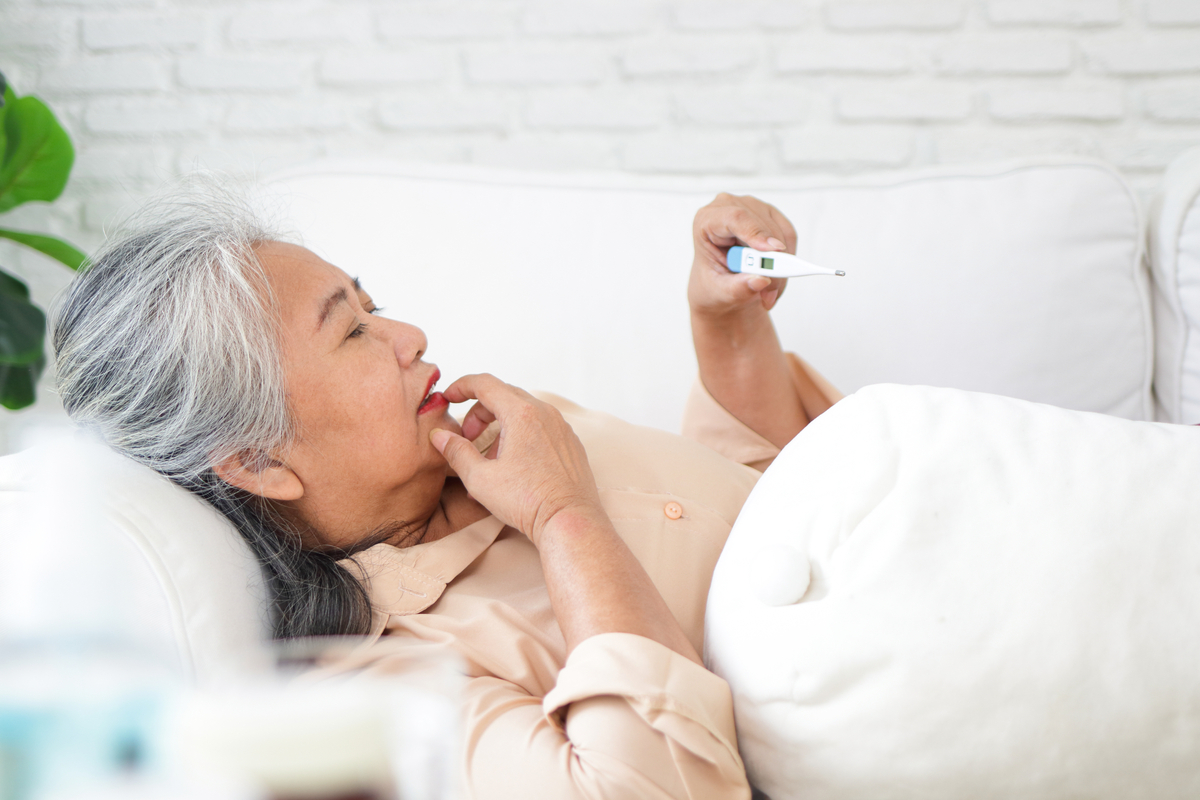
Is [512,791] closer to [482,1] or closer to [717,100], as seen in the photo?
[717,100]

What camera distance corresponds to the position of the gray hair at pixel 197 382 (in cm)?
87

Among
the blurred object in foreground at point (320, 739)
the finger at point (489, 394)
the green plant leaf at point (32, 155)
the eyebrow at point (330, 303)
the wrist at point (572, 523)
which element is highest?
the green plant leaf at point (32, 155)

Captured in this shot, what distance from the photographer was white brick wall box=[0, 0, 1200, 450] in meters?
1.78

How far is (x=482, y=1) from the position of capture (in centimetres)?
187

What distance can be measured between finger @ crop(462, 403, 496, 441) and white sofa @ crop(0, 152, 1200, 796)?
10.9 inches

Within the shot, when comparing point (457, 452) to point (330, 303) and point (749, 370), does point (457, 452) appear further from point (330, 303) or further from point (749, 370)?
point (749, 370)

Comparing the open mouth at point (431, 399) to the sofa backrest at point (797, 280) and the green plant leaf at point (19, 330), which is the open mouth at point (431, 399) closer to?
the sofa backrest at point (797, 280)

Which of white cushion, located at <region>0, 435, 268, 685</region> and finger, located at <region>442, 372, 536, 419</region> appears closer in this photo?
white cushion, located at <region>0, 435, 268, 685</region>

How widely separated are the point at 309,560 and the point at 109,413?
0.83 ft

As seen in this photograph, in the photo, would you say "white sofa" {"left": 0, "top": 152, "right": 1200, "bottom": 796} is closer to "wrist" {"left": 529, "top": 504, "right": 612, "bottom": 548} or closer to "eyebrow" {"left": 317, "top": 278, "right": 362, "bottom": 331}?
"eyebrow" {"left": 317, "top": 278, "right": 362, "bottom": 331}

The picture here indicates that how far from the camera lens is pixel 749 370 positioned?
48.2 inches

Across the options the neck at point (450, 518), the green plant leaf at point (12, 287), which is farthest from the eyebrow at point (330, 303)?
the green plant leaf at point (12, 287)

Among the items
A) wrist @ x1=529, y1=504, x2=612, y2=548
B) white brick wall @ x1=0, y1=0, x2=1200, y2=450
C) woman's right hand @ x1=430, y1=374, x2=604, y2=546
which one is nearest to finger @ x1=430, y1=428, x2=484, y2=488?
woman's right hand @ x1=430, y1=374, x2=604, y2=546

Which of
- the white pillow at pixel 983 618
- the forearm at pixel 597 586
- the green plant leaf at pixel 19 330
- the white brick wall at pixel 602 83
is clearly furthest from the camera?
the white brick wall at pixel 602 83
